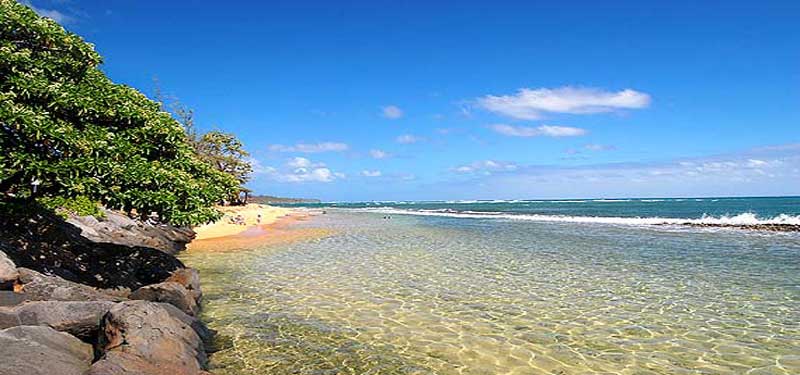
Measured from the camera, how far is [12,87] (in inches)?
417

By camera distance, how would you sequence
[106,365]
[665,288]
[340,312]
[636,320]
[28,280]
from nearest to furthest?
[106,365] → [28,280] → [636,320] → [340,312] → [665,288]

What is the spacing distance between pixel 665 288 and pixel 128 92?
54.0 feet

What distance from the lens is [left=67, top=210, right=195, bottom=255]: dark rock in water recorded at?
19656 mm

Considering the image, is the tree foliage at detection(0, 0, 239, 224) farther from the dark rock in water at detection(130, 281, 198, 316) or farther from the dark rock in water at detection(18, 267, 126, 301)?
the dark rock in water at detection(18, 267, 126, 301)

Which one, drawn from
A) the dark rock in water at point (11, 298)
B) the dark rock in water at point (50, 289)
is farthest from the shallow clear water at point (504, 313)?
the dark rock in water at point (11, 298)

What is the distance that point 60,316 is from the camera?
8.41 metres

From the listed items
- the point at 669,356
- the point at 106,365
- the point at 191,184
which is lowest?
the point at 669,356

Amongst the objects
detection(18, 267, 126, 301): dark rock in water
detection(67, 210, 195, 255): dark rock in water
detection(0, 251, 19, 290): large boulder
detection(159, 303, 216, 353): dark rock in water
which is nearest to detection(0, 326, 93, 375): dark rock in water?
detection(159, 303, 216, 353): dark rock in water

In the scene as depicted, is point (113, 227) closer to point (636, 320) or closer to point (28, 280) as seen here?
point (28, 280)

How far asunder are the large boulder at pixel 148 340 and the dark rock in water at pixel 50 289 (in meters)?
2.76

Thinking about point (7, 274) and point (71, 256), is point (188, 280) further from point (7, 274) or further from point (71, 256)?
point (7, 274)

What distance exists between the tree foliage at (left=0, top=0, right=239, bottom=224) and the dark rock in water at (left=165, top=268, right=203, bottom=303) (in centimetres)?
207

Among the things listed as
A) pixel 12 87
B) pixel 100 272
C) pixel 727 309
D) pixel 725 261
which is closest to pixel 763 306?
pixel 727 309

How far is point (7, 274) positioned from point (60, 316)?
8.06 ft
